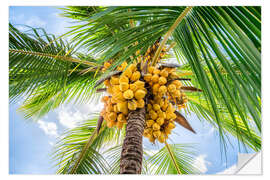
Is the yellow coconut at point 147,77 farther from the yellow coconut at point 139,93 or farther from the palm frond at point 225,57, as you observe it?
the palm frond at point 225,57

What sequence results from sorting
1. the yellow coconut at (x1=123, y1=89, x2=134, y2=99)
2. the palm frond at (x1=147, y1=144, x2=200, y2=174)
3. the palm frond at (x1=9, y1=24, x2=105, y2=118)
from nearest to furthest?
the yellow coconut at (x1=123, y1=89, x2=134, y2=99) < the palm frond at (x1=9, y1=24, x2=105, y2=118) < the palm frond at (x1=147, y1=144, x2=200, y2=174)

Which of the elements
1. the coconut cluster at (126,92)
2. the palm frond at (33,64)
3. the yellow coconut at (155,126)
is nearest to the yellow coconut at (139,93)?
the coconut cluster at (126,92)

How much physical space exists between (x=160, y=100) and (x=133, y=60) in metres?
0.31

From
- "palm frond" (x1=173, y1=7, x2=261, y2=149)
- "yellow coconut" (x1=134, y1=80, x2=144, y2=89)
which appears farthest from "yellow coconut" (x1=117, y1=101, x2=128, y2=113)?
"palm frond" (x1=173, y1=7, x2=261, y2=149)

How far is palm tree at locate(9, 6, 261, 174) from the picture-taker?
80 centimetres

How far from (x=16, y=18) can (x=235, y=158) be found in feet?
6.33

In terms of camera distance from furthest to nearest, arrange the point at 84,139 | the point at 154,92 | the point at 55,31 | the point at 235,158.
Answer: the point at 84,139 < the point at 55,31 < the point at 235,158 < the point at 154,92

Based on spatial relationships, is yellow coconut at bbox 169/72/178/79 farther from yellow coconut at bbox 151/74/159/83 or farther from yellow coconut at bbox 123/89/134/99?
yellow coconut at bbox 123/89/134/99

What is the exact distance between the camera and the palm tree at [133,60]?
0.80 meters
